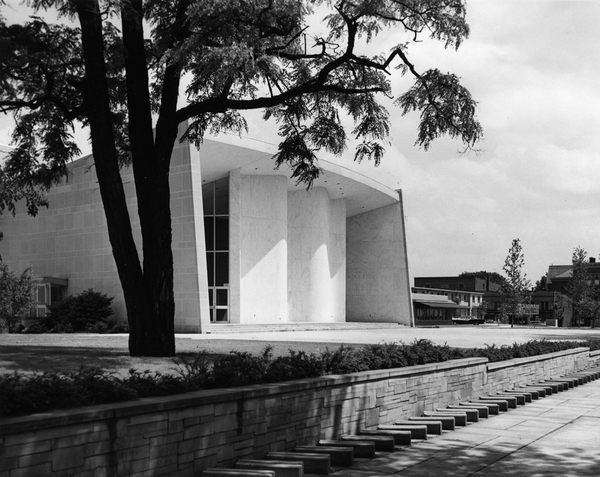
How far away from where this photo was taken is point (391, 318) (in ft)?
204

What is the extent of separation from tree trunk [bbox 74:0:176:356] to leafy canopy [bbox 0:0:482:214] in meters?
0.40

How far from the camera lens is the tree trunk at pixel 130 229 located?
1345 cm

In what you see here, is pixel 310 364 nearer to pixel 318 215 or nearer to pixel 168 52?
pixel 168 52

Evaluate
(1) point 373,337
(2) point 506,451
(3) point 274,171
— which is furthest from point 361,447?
(3) point 274,171

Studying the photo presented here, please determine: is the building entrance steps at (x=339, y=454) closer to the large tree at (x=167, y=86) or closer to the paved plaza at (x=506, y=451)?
the paved plaza at (x=506, y=451)

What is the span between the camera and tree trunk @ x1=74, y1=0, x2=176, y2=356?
13.5m

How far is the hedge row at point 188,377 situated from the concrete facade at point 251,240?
77.0 ft

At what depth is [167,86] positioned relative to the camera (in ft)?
48.1

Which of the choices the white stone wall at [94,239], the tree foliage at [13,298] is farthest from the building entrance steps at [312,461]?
the tree foliage at [13,298]

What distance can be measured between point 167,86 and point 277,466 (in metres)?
8.74

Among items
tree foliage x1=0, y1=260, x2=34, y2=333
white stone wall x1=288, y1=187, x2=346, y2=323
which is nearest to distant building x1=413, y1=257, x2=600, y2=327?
white stone wall x1=288, y1=187, x2=346, y2=323

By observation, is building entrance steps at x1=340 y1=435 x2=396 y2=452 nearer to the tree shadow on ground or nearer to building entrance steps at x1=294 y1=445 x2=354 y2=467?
building entrance steps at x1=294 y1=445 x2=354 y2=467

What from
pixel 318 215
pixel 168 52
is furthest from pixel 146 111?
pixel 318 215

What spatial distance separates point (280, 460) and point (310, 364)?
2204 millimetres
